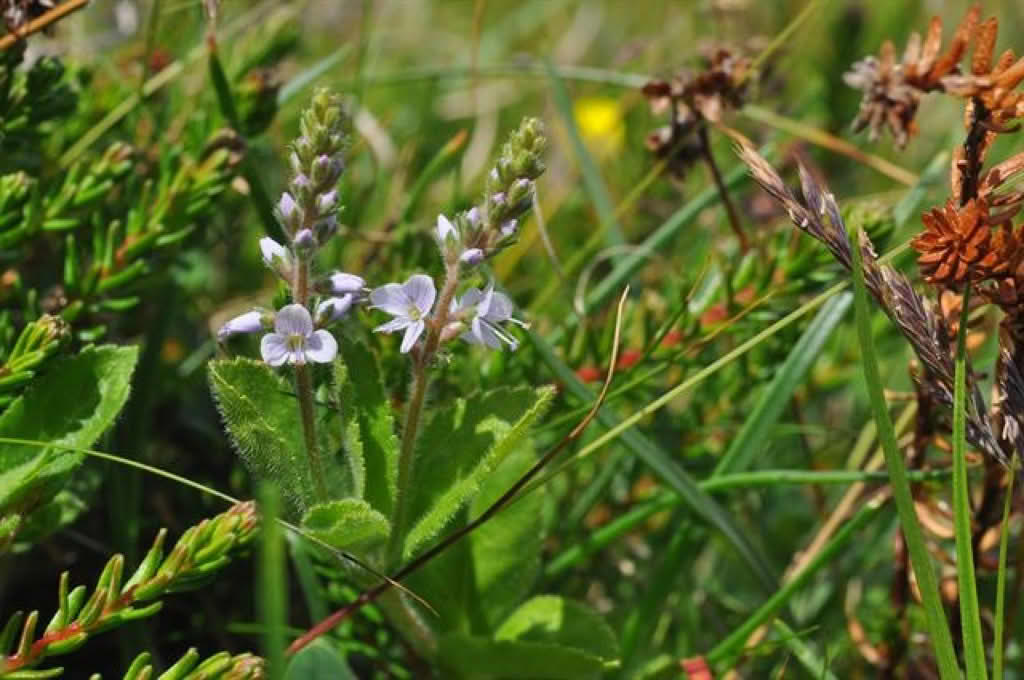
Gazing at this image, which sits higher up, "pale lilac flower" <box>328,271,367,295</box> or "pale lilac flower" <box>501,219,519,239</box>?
"pale lilac flower" <box>328,271,367,295</box>

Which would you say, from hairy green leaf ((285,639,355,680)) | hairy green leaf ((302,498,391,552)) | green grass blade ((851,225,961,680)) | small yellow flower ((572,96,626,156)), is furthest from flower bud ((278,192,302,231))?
small yellow flower ((572,96,626,156))

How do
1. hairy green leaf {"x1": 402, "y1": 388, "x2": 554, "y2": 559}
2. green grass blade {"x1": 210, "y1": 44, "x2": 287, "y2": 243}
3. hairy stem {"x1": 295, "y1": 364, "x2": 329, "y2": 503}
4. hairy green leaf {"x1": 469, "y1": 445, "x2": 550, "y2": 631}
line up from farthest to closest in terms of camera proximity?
A: green grass blade {"x1": 210, "y1": 44, "x2": 287, "y2": 243}
hairy green leaf {"x1": 469, "y1": 445, "x2": 550, "y2": 631}
hairy green leaf {"x1": 402, "y1": 388, "x2": 554, "y2": 559}
hairy stem {"x1": 295, "y1": 364, "x2": 329, "y2": 503}

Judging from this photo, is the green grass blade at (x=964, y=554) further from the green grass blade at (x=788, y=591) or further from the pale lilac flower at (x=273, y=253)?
the pale lilac flower at (x=273, y=253)

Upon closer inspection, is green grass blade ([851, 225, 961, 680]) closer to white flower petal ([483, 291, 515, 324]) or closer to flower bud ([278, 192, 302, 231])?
white flower petal ([483, 291, 515, 324])

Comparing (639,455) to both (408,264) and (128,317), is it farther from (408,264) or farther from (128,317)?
(128,317)

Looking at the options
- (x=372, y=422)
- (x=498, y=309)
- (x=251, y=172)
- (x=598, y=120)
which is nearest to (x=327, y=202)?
(x=498, y=309)

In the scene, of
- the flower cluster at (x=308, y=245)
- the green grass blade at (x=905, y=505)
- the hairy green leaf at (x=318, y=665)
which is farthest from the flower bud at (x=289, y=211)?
the green grass blade at (x=905, y=505)

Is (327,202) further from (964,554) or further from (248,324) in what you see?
(964,554)
